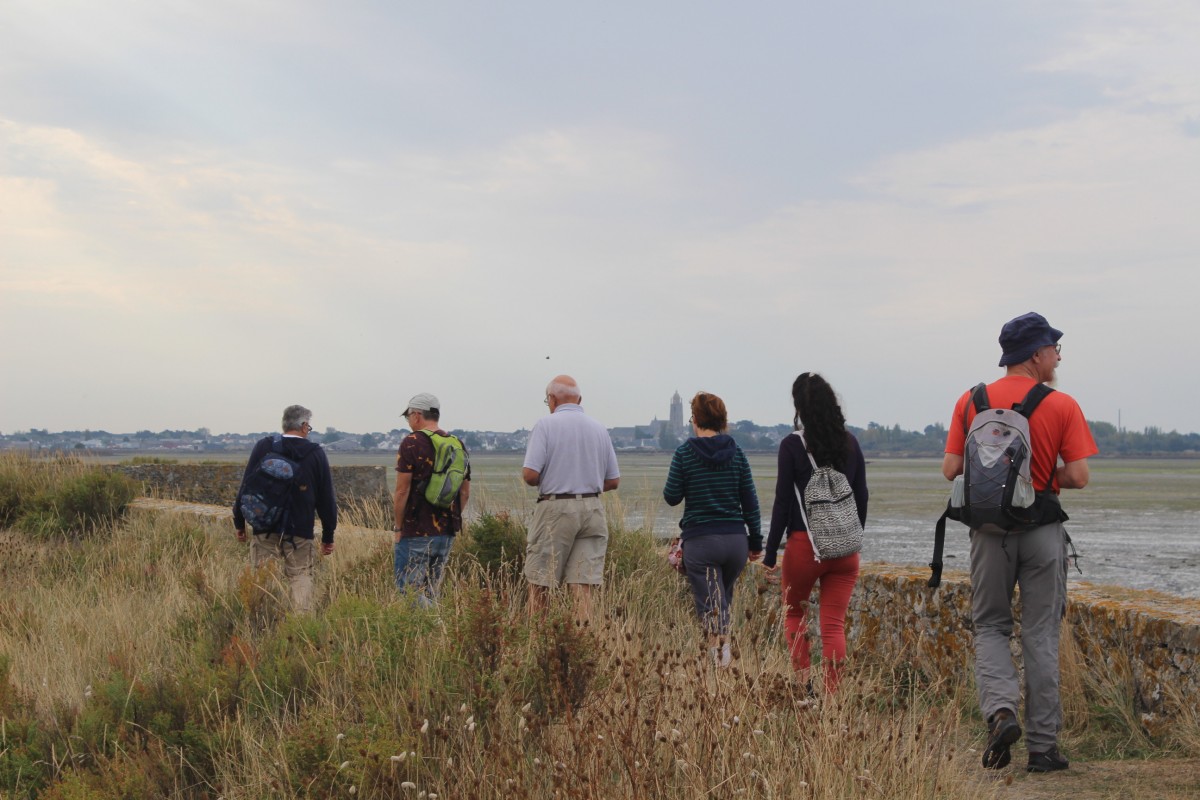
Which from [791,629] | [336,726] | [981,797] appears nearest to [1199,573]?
[791,629]

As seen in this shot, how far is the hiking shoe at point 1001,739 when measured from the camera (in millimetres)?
4812

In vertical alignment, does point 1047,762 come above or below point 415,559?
below

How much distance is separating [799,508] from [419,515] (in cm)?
283

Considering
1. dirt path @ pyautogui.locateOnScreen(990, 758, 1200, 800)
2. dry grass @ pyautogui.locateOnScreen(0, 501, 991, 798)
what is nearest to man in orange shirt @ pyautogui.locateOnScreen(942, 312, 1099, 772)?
dirt path @ pyautogui.locateOnScreen(990, 758, 1200, 800)

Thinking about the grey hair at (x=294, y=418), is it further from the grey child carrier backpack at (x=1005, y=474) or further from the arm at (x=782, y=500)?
the grey child carrier backpack at (x=1005, y=474)

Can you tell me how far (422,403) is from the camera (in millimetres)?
7457

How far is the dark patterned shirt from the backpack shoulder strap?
3850mm

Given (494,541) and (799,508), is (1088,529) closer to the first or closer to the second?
(494,541)

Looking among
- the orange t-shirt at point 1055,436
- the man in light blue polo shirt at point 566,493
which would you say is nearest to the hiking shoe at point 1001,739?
the orange t-shirt at point 1055,436

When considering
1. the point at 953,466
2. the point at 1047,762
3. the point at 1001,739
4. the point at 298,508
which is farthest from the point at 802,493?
the point at 298,508

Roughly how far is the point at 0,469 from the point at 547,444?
37.2 feet

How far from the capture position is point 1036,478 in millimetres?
4871

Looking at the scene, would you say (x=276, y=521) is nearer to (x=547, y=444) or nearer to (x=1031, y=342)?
(x=547, y=444)

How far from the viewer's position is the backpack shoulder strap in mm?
4887
